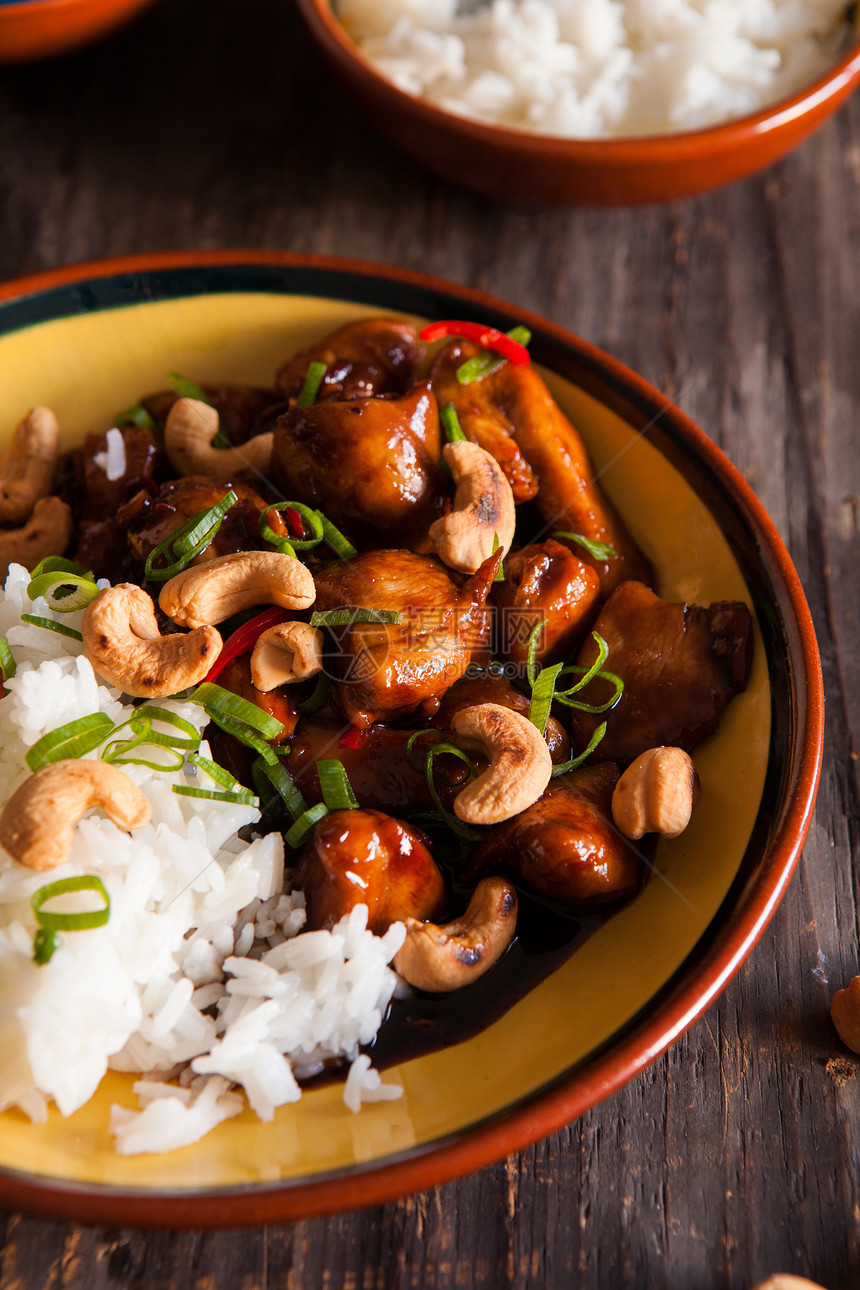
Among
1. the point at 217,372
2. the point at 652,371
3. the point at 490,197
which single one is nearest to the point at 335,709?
the point at 217,372

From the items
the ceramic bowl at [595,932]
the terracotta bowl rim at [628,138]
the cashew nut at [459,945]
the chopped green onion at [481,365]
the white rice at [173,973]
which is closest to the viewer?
the ceramic bowl at [595,932]

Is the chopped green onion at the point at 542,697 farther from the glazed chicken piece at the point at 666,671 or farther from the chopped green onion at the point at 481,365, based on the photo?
the chopped green onion at the point at 481,365

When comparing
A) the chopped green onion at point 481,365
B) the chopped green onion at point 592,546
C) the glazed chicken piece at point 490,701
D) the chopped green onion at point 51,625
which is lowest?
the chopped green onion at point 51,625

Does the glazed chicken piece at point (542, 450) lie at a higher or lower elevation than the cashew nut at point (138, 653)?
higher

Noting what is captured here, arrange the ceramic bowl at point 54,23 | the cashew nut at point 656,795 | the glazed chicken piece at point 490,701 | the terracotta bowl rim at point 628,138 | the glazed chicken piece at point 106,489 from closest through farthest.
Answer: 1. the cashew nut at point 656,795
2. the glazed chicken piece at point 490,701
3. the glazed chicken piece at point 106,489
4. the terracotta bowl rim at point 628,138
5. the ceramic bowl at point 54,23

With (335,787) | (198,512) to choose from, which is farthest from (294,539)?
(335,787)

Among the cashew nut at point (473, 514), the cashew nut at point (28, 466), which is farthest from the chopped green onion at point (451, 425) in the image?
the cashew nut at point (28, 466)

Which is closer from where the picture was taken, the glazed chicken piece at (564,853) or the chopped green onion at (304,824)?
the glazed chicken piece at (564,853)
